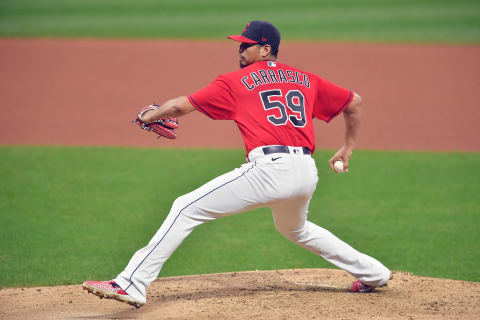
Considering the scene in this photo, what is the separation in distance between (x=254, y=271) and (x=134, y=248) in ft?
4.44

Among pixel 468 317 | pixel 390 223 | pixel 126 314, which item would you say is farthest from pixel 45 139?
pixel 468 317

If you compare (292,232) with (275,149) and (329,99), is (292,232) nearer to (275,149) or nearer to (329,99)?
(275,149)

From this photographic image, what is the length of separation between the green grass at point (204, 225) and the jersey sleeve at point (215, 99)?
2.02 metres

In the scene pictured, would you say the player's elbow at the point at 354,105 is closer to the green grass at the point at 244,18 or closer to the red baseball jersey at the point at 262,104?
the red baseball jersey at the point at 262,104

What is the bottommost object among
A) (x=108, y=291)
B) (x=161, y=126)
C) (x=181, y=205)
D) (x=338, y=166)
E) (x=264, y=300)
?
(x=264, y=300)

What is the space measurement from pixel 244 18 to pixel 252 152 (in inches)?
665

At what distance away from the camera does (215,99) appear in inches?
171

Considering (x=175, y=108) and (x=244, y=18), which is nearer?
(x=175, y=108)

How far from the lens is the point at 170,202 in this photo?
7.64 meters

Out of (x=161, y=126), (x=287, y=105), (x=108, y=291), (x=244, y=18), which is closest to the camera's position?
(x=108, y=291)

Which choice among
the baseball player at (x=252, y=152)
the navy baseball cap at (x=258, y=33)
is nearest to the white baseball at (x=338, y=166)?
the baseball player at (x=252, y=152)

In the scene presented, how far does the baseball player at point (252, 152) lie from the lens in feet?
14.1

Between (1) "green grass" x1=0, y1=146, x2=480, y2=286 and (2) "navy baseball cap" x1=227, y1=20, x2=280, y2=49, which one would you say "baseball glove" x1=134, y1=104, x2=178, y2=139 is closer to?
(2) "navy baseball cap" x1=227, y1=20, x2=280, y2=49

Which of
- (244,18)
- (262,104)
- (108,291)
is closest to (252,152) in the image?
(262,104)
